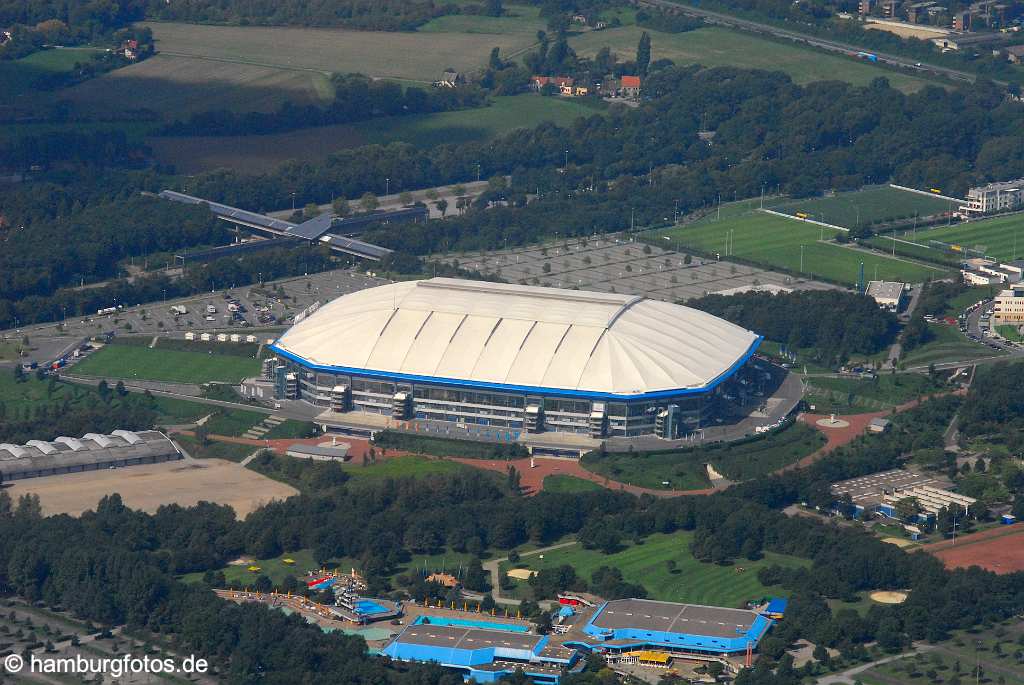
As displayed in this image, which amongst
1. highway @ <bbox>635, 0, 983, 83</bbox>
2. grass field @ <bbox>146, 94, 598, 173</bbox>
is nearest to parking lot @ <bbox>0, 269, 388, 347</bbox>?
grass field @ <bbox>146, 94, 598, 173</bbox>

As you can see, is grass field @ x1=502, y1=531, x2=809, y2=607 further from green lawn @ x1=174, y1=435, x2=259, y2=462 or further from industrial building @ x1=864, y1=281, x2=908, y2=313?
industrial building @ x1=864, y1=281, x2=908, y2=313

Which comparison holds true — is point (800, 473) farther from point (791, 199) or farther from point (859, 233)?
point (791, 199)

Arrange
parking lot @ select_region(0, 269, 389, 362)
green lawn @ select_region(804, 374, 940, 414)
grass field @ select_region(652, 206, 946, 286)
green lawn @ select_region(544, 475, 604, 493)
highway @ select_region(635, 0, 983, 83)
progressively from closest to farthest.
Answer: green lawn @ select_region(544, 475, 604, 493)
green lawn @ select_region(804, 374, 940, 414)
parking lot @ select_region(0, 269, 389, 362)
grass field @ select_region(652, 206, 946, 286)
highway @ select_region(635, 0, 983, 83)

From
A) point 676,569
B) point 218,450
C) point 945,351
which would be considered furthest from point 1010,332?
point 218,450

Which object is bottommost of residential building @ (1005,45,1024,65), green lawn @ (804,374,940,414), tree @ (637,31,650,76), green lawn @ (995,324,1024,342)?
green lawn @ (804,374,940,414)

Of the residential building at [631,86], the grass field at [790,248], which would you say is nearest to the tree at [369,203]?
the grass field at [790,248]

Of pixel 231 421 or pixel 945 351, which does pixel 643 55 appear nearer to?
pixel 945 351

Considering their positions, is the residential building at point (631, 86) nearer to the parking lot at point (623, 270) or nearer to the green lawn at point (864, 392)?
the parking lot at point (623, 270)
